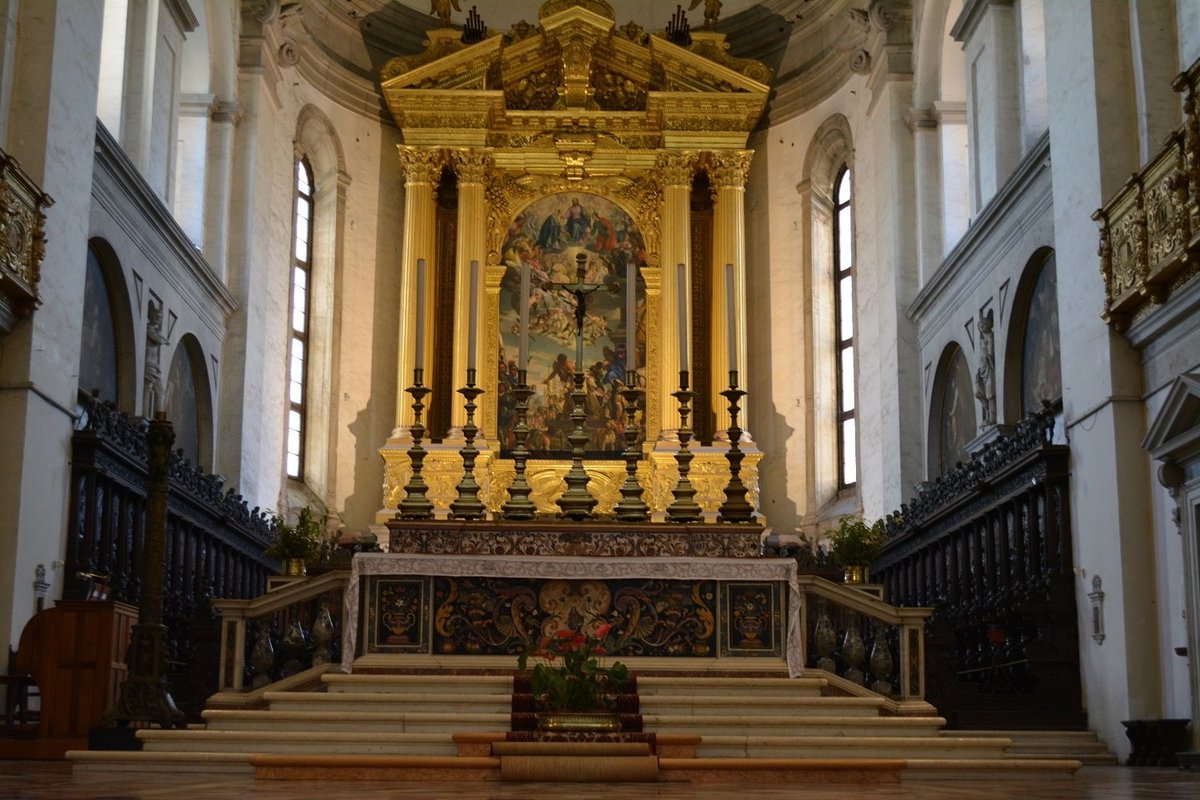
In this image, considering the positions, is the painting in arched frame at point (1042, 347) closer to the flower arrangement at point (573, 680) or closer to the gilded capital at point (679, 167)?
the flower arrangement at point (573, 680)

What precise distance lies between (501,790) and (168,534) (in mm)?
9283

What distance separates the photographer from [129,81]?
55.3 feet

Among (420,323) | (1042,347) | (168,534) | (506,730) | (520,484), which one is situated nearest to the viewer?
(506,730)

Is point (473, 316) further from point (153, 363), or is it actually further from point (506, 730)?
point (153, 363)

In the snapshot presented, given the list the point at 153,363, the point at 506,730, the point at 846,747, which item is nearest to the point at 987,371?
the point at 846,747

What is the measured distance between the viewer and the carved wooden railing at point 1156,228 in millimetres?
10977

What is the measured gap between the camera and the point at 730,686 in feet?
34.2

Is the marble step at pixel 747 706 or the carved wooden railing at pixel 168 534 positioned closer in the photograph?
the marble step at pixel 747 706

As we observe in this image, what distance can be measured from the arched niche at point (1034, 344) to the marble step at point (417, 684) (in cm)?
636

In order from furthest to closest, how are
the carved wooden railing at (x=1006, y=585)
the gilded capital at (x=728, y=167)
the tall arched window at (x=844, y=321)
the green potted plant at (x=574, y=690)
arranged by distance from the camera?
the gilded capital at (x=728, y=167) → the tall arched window at (x=844, y=321) → the carved wooden railing at (x=1006, y=585) → the green potted plant at (x=574, y=690)

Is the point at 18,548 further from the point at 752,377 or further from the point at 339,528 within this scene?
the point at 752,377

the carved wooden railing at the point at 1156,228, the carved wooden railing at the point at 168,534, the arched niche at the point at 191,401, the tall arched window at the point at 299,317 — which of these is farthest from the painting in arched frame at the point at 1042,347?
the tall arched window at the point at 299,317

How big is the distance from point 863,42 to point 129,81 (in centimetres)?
1002

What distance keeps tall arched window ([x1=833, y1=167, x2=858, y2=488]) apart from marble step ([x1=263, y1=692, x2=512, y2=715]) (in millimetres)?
12787
